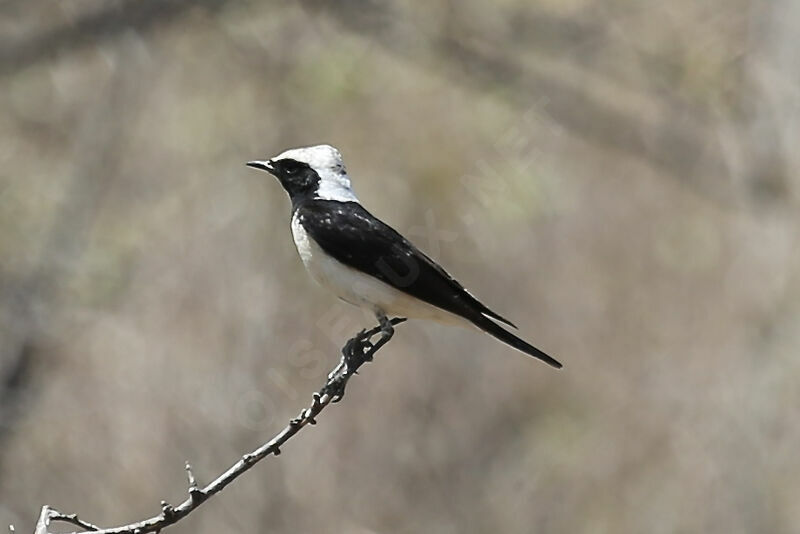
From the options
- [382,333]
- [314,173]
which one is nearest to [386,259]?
[382,333]

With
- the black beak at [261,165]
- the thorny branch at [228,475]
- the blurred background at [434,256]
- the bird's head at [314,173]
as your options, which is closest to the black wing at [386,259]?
the bird's head at [314,173]

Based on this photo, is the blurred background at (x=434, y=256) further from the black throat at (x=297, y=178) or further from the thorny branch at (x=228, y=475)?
the thorny branch at (x=228, y=475)

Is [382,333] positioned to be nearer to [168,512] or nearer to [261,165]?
[261,165]

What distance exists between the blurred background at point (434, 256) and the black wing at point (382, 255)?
458cm

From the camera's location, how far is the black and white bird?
4465 mm

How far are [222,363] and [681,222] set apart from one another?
4.53m

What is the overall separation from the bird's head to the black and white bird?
2.8 inches

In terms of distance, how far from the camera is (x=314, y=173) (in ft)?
15.6

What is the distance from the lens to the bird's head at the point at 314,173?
4.70 metres

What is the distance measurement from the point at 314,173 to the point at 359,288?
58 cm

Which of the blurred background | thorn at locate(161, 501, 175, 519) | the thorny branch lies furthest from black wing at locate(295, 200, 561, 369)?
the blurred background

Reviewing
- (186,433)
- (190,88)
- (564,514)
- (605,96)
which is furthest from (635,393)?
(190,88)

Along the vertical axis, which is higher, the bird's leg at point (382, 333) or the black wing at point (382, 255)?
the black wing at point (382, 255)

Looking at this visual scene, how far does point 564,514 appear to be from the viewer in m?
10.4
